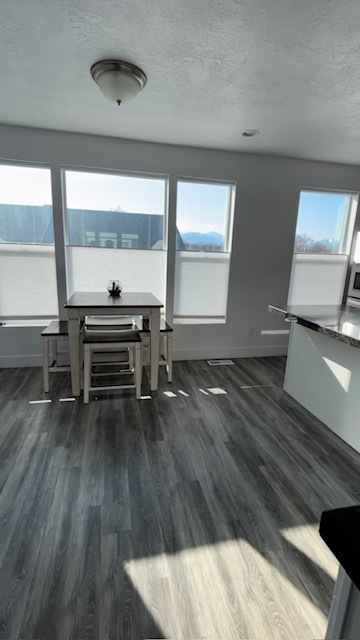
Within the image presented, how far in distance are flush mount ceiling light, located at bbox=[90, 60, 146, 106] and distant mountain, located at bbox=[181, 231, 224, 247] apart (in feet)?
5.92

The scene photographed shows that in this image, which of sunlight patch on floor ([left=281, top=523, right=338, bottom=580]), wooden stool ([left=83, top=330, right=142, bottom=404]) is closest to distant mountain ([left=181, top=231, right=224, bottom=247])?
wooden stool ([left=83, top=330, right=142, bottom=404])

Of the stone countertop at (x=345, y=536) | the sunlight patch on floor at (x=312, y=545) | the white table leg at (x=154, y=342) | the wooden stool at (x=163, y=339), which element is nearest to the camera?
the stone countertop at (x=345, y=536)

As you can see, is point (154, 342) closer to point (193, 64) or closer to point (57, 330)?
point (57, 330)

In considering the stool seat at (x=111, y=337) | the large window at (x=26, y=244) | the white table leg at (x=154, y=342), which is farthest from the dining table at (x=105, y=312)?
the large window at (x=26, y=244)

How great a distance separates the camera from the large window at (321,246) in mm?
4043

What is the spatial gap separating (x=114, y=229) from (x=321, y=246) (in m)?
2.82

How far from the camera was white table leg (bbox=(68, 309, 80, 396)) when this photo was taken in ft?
8.80

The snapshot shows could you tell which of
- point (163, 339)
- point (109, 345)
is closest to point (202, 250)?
point (163, 339)

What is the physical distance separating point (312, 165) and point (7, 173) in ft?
11.9

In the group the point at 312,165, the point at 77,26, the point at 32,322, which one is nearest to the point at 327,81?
the point at 77,26

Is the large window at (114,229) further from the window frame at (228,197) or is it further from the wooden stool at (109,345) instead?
the wooden stool at (109,345)

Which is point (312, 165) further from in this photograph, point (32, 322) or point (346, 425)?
point (32, 322)

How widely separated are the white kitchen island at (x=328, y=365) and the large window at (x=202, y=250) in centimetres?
134

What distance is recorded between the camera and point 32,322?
3.56 metres
